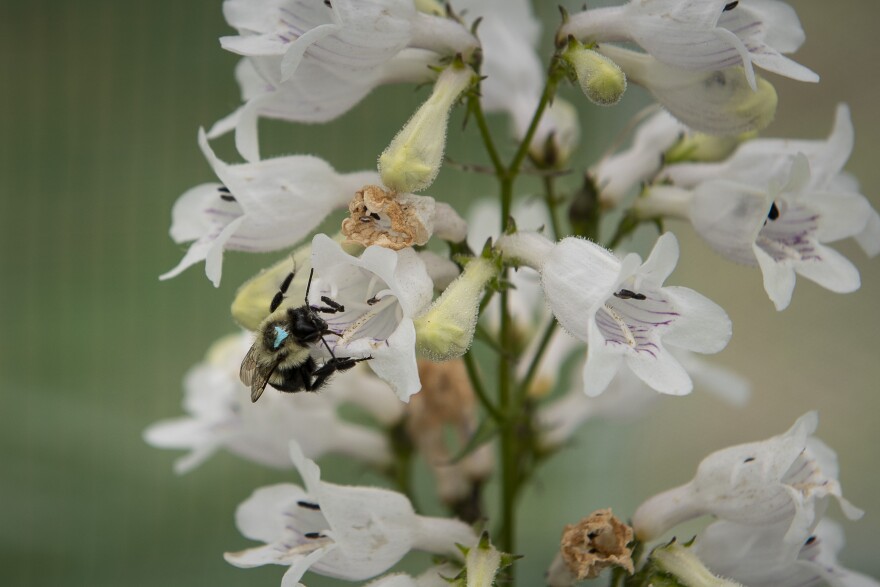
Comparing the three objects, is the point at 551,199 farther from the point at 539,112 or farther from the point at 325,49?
the point at 325,49

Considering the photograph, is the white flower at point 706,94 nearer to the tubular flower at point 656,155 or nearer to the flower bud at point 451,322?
the tubular flower at point 656,155

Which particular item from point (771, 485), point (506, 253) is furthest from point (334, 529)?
point (771, 485)

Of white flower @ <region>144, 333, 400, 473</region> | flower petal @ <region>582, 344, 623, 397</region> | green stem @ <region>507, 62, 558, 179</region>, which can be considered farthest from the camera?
white flower @ <region>144, 333, 400, 473</region>

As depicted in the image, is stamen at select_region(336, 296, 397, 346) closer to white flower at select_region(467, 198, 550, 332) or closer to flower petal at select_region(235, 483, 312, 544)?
flower petal at select_region(235, 483, 312, 544)

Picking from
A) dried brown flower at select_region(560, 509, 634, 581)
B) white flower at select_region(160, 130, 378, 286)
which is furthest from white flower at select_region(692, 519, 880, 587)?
white flower at select_region(160, 130, 378, 286)

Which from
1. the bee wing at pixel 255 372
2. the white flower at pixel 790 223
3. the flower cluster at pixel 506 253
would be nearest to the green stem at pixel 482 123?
the flower cluster at pixel 506 253

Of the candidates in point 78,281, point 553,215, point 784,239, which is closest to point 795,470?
point 784,239

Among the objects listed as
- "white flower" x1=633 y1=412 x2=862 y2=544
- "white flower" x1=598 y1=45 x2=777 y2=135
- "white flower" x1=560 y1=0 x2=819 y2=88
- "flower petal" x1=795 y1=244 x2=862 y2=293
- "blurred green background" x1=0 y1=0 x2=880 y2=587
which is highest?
"white flower" x1=560 y1=0 x2=819 y2=88
